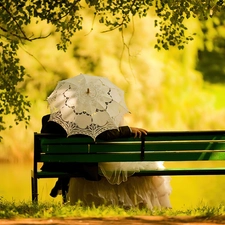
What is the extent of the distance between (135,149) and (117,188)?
18.3 inches

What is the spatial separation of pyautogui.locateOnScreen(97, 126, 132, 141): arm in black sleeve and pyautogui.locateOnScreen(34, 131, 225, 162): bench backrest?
2.1 inches

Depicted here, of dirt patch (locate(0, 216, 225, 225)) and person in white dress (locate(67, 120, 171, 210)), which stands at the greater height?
person in white dress (locate(67, 120, 171, 210))

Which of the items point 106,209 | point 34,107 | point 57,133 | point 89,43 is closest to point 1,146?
point 34,107

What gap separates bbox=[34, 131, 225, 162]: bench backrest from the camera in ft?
25.9

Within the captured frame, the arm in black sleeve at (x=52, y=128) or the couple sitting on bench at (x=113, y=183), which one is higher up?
the arm in black sleeve at (x=52, y=128)

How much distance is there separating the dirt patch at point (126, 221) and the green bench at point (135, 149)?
1.70m

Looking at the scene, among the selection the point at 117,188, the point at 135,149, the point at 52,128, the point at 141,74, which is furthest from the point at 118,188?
the point at 141,74

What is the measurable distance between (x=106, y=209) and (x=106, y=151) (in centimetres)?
125

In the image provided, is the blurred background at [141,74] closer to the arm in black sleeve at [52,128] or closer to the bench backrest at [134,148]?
the arm in black sleeve at [52,128]

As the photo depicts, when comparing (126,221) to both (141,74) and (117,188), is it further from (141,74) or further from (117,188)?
(141,74)

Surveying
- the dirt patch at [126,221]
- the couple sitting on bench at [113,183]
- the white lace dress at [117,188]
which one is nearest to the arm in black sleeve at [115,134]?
the couple sitting on bench at [113,183]

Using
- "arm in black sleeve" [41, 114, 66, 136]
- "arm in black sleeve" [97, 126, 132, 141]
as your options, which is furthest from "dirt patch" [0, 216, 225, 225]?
"arm in black sleeve" [41, 114, 66, 136]

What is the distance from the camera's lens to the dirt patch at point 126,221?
19.6 ft

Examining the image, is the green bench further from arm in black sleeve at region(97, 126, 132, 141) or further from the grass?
the grass
